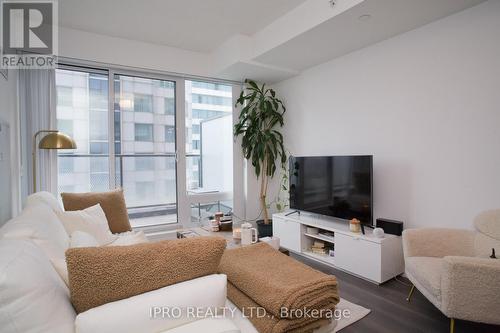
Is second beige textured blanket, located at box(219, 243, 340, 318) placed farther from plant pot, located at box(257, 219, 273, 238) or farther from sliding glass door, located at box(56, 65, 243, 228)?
sliding glass door, located at box(56, 65, 243, 228)

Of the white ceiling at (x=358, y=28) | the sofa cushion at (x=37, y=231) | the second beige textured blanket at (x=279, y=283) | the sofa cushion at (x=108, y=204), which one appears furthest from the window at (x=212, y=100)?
the second beige textured blanket at (x=279, y=283)

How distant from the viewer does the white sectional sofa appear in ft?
2.50

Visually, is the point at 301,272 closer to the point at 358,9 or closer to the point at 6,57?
the point at 358,9

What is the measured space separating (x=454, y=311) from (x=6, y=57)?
13.7ft

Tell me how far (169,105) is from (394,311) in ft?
11.7

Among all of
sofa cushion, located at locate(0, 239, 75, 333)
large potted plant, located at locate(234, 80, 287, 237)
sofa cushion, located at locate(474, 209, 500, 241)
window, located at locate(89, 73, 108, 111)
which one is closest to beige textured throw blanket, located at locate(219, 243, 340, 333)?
sofa cushion, located at locate(0, 239, 75, 333)

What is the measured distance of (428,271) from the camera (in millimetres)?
1971

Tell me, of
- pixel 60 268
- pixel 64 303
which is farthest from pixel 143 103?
pixel 64 303

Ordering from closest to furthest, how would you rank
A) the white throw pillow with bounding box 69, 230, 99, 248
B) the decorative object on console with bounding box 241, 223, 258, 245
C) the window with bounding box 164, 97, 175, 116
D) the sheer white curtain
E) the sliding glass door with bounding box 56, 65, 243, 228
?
the white throw pillow with bounding box 69, 230, 99, 248
the decorative object on console with bounding box 241, 223, 258, 245
the sheer white curtain
the sliding glass door with bounding box 56, 65, 243, 228
the window with bounding box 164, 97, 175, 116

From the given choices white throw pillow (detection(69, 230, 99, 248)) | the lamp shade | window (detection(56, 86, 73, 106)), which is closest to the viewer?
white throw pillow (detection(69, 230, 99, 248))

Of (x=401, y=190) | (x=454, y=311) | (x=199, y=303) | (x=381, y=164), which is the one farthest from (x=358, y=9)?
(x=199, y=303)

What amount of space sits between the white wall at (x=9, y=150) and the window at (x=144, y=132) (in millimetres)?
1303

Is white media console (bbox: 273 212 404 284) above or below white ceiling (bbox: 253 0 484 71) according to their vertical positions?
below

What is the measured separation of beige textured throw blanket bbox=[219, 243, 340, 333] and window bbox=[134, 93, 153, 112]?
295 cm
